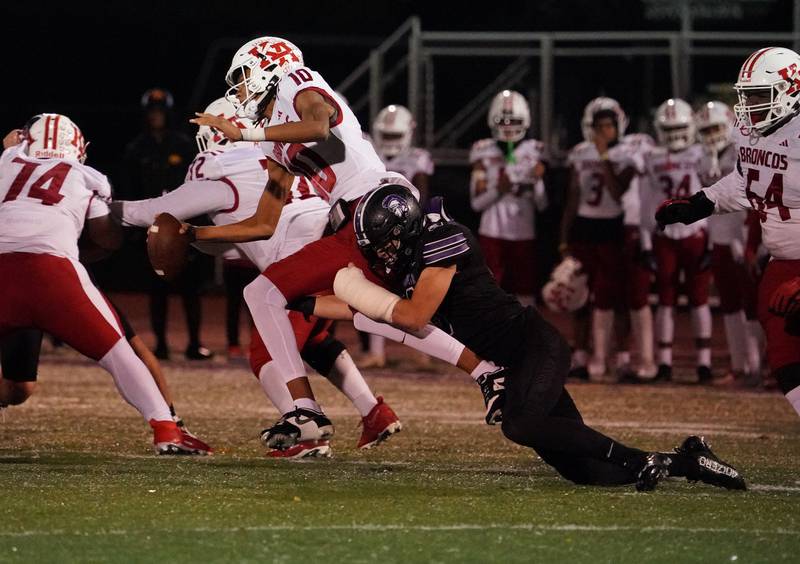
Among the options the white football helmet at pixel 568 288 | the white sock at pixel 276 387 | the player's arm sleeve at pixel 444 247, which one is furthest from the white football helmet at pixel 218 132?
the white football helmet at pixel 568 288

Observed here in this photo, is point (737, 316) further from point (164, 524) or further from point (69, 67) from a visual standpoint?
point (69, 67)

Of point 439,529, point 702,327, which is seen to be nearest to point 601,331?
point 702,327

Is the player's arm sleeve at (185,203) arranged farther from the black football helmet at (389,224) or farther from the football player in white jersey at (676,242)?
the football player in white jersey at (676,242)

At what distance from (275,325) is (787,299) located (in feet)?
7.39

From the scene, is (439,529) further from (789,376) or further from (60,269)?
(60,269)

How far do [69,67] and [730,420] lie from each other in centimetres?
1527

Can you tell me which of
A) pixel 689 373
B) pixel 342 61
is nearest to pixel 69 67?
pixel 342 61

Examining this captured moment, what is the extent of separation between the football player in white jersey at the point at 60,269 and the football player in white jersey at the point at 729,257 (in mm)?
5208

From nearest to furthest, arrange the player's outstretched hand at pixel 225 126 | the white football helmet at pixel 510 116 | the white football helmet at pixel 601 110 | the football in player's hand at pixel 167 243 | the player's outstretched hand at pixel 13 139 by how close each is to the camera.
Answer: the player's outstretched hand at pixel 225 126
the football in player's hand at pixel 167 243
the player's outstretched hand at pixel 13 139
the white football helmet at pixel 601 110
the white football helmet at pixel 510 116

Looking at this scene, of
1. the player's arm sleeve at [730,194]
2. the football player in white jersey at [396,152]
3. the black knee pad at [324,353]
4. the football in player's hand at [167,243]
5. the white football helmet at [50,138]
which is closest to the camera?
the player's arm sleeve at [730,194]

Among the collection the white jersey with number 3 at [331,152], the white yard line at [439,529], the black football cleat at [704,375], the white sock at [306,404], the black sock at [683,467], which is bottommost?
the black football cleat at [704,375]

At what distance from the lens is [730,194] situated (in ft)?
21.6

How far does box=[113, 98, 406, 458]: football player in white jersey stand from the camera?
7207 millimetres

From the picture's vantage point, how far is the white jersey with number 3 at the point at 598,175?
11312mm
